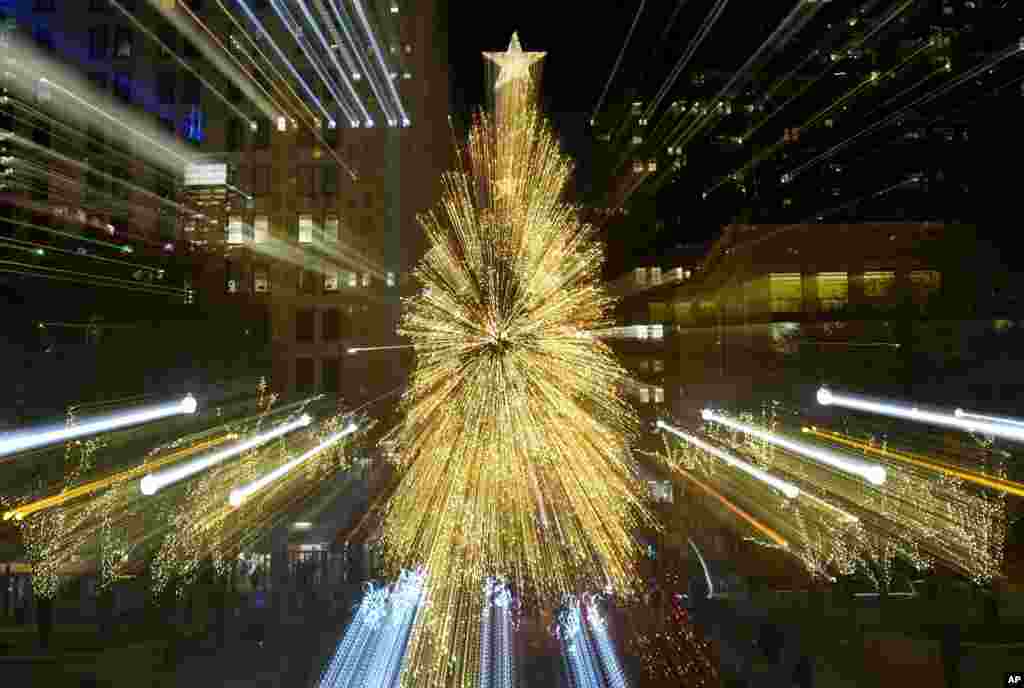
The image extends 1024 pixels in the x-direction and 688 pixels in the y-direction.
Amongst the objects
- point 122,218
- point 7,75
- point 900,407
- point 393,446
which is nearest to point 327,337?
point 393,446

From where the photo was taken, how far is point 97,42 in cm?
874

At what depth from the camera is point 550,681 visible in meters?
4.45

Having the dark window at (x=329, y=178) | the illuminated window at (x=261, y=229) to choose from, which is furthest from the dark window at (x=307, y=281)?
the dark window at (x=329, y=178)

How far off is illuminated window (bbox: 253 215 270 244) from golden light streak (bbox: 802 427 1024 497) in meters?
10.6

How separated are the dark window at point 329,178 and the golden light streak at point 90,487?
6947 mm

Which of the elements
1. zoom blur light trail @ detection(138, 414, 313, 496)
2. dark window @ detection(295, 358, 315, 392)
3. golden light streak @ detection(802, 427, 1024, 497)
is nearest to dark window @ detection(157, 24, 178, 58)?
dark window @ detection(295, 358, 315, 392)

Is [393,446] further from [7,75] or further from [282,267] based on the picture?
[7,75]

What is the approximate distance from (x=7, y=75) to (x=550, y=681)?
751cm

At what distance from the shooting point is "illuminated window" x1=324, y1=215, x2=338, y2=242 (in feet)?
42.2

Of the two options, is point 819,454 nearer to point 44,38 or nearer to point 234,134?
point 44,38

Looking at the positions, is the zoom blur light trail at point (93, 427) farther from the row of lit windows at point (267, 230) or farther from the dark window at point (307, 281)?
the row of lit windows at point (267, 230)

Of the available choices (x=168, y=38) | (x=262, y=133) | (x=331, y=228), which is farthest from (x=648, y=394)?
(x=168, y=38)

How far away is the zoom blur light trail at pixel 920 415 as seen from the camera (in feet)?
20.0

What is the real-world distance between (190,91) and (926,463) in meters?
12.9
